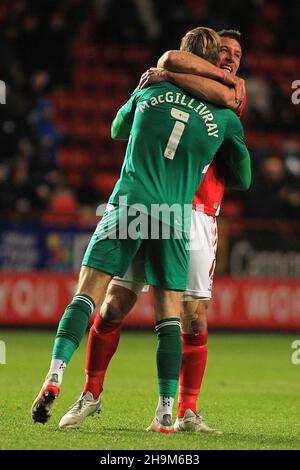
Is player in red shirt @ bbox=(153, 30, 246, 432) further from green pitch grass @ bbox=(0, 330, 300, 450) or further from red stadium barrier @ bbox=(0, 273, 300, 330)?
red stadium barrier @ bbox=(0, 273, 300, 330)

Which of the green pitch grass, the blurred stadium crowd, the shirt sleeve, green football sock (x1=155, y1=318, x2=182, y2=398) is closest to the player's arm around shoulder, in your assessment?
the shirt sleeve

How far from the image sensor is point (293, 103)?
1658 cm

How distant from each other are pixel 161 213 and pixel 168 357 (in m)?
0.76

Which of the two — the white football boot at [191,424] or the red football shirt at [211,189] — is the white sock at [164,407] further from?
the red football shirt at [211,189]

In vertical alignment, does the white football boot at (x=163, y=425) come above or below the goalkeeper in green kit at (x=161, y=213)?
below

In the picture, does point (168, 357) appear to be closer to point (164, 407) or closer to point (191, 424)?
point (164, 407)

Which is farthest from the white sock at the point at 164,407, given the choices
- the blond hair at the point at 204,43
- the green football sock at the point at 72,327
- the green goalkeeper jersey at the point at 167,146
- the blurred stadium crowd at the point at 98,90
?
the blurred stadium crowd at the point at 98,90

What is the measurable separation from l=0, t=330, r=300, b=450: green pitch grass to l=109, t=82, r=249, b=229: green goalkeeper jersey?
1231mm

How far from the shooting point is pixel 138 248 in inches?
214

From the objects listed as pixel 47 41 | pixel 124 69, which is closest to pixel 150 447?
pixel 47 41

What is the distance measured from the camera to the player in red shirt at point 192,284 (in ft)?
18.0

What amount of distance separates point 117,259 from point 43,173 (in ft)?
27.9

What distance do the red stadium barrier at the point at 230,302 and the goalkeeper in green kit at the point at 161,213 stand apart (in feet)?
23.5
